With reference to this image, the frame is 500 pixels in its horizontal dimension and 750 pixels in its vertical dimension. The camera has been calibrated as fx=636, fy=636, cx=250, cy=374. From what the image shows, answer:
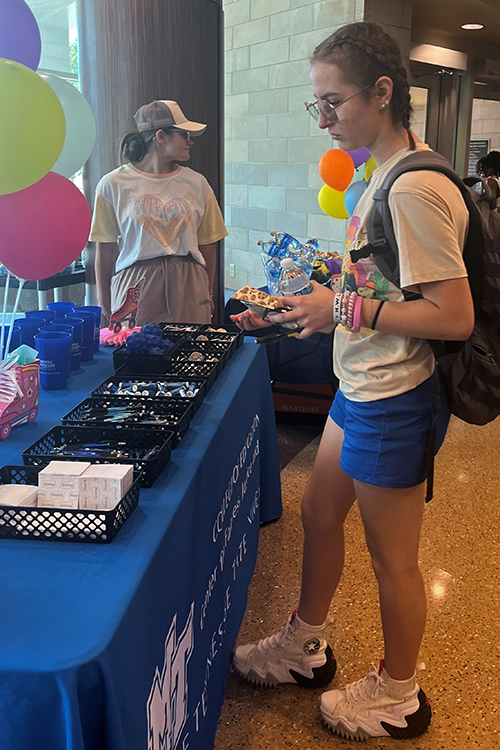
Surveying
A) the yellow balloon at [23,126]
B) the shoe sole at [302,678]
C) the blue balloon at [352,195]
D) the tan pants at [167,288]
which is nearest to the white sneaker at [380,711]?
the shoe sole at [302,678]

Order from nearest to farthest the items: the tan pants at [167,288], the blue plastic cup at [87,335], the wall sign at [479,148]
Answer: the blue plastic cup at [87,335], the tan pants at [167,288], the wall sign at [479,148]

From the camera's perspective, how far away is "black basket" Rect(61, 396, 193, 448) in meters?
1.21

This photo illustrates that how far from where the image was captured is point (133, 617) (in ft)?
2.51

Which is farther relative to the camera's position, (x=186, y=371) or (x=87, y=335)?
(x=87, y=335)

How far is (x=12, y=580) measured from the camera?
81cm

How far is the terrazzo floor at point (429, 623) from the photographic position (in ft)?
4.93

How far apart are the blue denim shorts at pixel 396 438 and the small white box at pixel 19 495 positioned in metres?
0.62

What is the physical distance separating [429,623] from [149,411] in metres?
1.15

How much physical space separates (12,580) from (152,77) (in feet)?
9.24

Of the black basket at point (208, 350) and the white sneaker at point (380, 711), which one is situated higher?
Result: the black basket at point (208, 350)

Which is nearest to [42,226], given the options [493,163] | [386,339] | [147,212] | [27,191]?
[27,191]

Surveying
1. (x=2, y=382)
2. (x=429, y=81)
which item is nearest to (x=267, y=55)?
(x=429, y=81)

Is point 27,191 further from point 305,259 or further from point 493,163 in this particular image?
point 493,163

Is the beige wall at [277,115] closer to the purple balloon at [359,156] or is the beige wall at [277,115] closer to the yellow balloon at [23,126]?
the purple balloon at [359,156]
